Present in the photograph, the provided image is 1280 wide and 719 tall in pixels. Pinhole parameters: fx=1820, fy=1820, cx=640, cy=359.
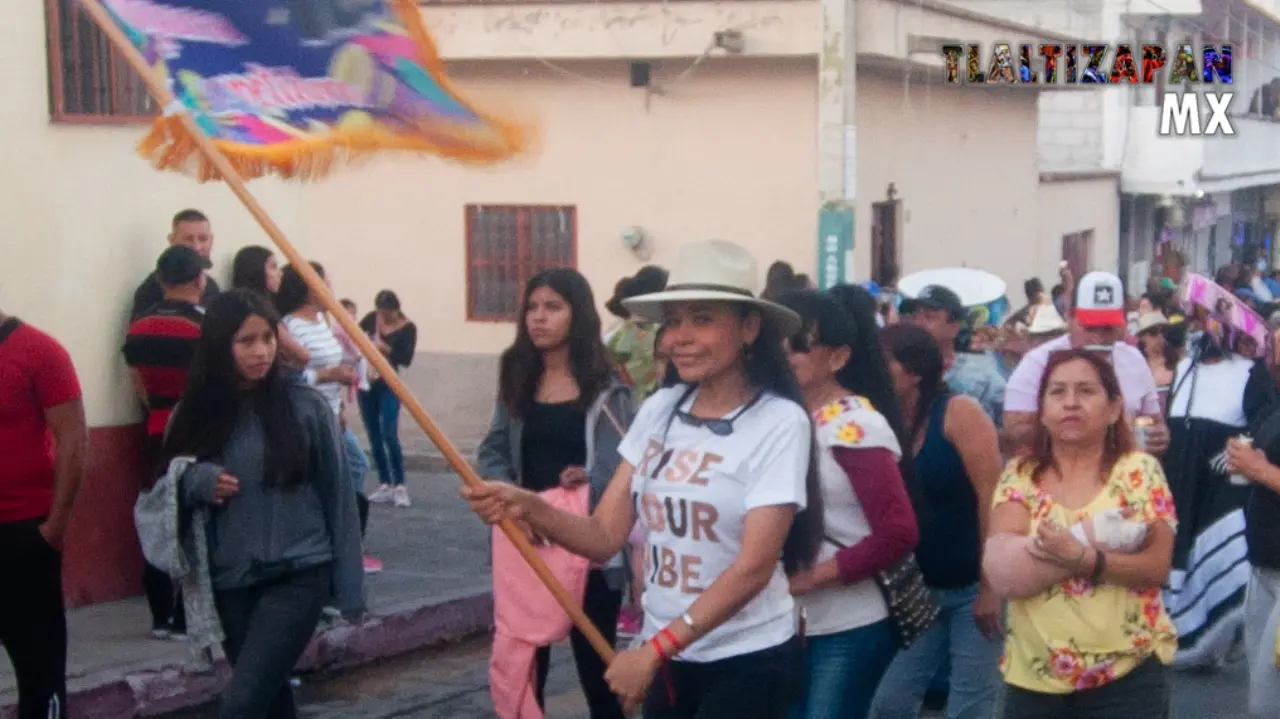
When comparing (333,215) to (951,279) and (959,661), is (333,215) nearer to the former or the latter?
(951,279)

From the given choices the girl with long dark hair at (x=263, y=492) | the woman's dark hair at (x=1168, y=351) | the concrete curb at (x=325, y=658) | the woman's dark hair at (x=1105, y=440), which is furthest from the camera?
the woman's dark hair at (x=1168, y=351)

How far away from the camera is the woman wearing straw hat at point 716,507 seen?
4168mm

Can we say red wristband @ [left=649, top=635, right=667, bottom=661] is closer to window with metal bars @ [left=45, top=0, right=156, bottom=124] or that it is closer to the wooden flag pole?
the wooden flag pole

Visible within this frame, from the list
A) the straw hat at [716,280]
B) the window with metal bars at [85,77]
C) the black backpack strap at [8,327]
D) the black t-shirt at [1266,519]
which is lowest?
the black t-shirt at [1266,519]

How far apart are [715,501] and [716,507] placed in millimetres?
14

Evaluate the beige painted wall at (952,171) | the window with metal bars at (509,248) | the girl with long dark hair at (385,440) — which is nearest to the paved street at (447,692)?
the girl with long dark hair at (385,440)

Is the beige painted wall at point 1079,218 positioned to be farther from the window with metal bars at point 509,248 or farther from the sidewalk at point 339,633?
the sidewalk at point 339,633

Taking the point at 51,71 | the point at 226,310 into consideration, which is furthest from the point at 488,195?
the point at 226,310

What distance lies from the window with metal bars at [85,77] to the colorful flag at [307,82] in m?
3.49

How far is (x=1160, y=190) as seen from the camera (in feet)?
99.3

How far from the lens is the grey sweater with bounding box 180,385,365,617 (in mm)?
5512

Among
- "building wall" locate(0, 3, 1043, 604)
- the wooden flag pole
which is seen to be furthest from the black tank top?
"building wall" locate(0, 3, 1043, 604)

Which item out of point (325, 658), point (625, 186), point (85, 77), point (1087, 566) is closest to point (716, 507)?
point (1087, 566)

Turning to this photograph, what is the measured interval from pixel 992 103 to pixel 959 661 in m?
17.7
